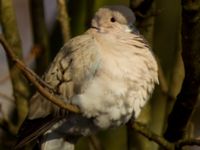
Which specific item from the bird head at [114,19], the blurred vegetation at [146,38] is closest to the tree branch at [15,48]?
the blurred vegetation at [146,38]


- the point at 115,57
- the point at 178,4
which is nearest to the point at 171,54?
the point at 178,4

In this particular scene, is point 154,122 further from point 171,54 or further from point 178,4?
point 178,4

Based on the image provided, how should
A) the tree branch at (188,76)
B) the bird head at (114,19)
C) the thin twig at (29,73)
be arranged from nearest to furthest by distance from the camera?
the thin twig at (29,73) → the tree branch at (188,76) → the bird head at (114,19)

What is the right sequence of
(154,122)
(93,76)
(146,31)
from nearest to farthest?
(93,76), (146,31), (154,122)

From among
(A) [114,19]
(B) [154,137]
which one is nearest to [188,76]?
(B) [154,137]

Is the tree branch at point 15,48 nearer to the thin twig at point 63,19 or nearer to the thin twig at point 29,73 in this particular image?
the thin twig at point 63,19

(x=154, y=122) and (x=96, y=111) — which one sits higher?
(x=96, y=111)

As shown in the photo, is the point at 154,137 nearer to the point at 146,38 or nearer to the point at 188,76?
the point at 188,76
